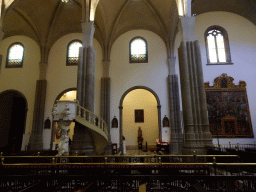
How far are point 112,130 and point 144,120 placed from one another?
4691 mm

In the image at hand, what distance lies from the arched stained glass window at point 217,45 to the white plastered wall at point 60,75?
965 cm

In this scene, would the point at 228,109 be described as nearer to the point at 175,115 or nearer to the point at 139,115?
the point at 175,115

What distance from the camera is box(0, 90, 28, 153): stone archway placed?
17.7 metres

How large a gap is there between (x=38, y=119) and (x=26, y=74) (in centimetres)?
451

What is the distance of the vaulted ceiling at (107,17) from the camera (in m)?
15.0

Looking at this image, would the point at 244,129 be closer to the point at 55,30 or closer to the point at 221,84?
the point at 221,84

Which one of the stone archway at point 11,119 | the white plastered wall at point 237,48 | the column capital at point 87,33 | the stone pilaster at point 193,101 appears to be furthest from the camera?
the stone archway at point 11,119

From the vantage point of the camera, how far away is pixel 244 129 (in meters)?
14.0

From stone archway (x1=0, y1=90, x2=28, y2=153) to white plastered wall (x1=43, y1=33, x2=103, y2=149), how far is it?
11.7 ft

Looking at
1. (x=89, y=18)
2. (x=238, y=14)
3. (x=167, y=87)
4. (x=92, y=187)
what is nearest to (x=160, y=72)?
(x=167, y=87)

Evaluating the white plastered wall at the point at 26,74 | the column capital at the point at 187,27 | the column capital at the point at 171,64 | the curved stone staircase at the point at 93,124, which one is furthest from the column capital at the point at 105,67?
the column capital at the point at 187,27

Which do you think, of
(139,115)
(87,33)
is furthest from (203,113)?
(139,115)

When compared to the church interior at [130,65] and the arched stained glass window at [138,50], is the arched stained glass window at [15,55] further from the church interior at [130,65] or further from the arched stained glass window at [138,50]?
the arched stained glass window at [138,50]

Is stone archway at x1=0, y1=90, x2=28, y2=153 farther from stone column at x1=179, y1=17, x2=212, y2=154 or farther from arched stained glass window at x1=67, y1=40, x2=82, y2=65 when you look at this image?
stone column at x1=179, y1=17, x2=212, y2=154
